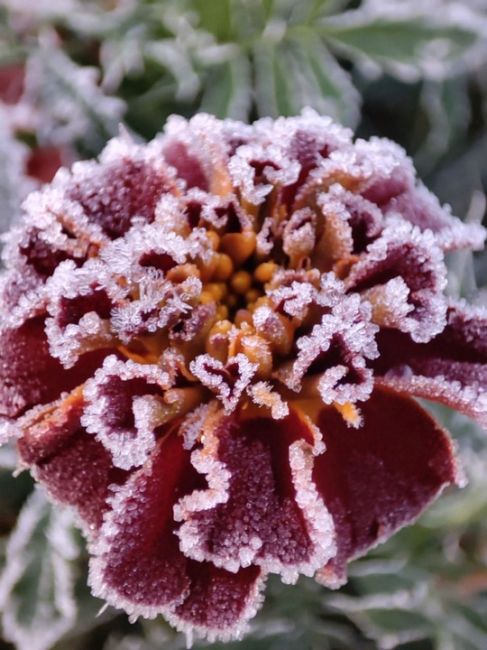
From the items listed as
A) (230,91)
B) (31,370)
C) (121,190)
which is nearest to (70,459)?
(31,370)

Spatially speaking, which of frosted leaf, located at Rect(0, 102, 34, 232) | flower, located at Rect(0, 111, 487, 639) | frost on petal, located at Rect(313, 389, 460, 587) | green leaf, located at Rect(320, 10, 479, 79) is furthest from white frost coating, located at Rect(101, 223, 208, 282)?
green leaf, located at Rect(320, 10, 479, 79)

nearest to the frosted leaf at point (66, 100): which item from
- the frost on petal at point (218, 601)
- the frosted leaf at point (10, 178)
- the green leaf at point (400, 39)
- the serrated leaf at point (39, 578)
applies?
the frosted leaf at point (10, 178)

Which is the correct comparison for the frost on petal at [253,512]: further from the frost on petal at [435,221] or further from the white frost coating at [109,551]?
the frost on petal at [435,221]

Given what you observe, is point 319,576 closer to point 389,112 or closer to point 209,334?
point 209,334

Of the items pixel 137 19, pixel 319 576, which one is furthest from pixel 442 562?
pixel 137 19

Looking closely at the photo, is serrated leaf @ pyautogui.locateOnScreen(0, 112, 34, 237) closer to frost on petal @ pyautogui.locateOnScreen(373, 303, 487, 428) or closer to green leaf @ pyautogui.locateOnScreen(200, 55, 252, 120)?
green leaf @ pyautogui.locateOnScreen(200, 55, 252, 120)

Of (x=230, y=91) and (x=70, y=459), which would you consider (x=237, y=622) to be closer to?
(x=70, y=459)

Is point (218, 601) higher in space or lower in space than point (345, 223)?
lower
